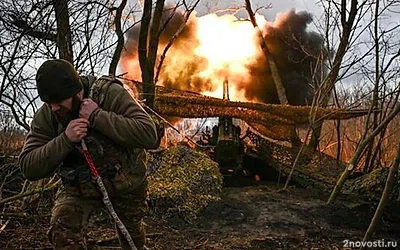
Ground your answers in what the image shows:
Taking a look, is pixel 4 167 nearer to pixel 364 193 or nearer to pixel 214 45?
pixel 364 193

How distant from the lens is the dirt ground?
15.8 feet

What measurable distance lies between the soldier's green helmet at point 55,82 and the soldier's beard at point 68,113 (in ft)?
0.28

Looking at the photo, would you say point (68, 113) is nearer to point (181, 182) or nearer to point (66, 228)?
point (66, 228)

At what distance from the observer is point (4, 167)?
5.31 m

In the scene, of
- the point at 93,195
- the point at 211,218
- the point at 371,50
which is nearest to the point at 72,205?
the point at 93,195

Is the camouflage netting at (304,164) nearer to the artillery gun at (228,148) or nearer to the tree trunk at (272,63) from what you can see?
the artillery gun at (228,148)

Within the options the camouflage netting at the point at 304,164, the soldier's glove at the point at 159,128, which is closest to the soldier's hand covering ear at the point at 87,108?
the soldier's glove at the point at 159,128

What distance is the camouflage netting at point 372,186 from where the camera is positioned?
21.5ft

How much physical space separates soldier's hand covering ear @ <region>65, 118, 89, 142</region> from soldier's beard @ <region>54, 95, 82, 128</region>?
0.14 metres

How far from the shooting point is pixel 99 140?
294 cm

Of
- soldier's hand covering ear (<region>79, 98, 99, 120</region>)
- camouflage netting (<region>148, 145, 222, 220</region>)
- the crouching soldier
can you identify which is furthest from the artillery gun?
soldier's hand covering ear (<region>79, 98, 99, 120</region>)

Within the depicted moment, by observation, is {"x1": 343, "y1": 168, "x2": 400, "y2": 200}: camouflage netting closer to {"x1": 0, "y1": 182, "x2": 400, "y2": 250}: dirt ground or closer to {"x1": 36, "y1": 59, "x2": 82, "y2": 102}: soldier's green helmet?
{"x1": 0, "y1": 182, "x2": 400, "y2": 250}: dirt ground

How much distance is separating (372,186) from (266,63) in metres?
5.90

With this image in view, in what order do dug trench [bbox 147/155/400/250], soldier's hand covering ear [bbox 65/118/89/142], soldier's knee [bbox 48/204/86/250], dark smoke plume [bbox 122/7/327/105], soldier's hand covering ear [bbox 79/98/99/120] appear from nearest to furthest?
soldier's hand covering ear [bbox 65/118/89/142] < soldier's hand covering ear [bbox 79/98/99/120] < soldier's knee [bbox 48/204/86/250] < dug trench [bbox 147/155/400/250] < dark smoke plume [bbox 122/7/327/105]
